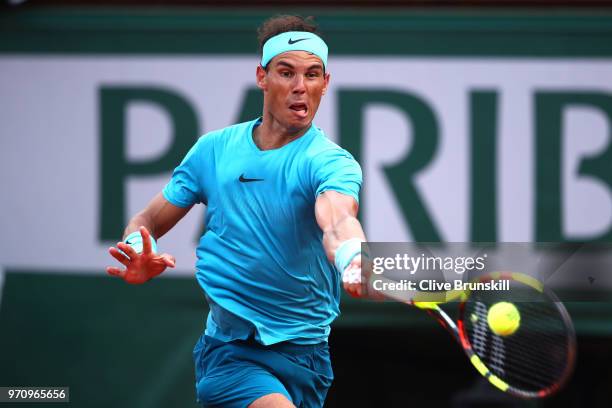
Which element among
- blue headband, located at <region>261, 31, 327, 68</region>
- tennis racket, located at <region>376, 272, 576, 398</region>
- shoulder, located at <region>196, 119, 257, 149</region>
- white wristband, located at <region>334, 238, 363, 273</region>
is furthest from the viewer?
shoulder, located at <region>196, 119, 257, 149</region>

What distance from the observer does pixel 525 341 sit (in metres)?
4.05

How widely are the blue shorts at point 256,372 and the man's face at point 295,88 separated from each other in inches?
31.9

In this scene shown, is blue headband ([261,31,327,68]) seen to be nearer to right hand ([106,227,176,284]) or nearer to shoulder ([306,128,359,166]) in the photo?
shoulder ([306,128,359,166])

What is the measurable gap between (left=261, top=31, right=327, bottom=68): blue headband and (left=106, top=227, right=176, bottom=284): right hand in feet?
2.66

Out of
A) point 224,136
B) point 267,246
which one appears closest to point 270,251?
point 267,246

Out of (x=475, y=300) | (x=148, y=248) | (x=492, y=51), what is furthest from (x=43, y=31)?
(x=475, y=300)

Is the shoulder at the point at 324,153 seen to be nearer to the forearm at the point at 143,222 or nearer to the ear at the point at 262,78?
the ear at the point at 262,78


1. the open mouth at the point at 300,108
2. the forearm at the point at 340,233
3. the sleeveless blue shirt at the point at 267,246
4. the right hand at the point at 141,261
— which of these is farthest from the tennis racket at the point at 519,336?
the right hand at the point at 141,261

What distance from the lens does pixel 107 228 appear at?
22.6ft

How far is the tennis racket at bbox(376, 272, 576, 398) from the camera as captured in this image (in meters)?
3.67

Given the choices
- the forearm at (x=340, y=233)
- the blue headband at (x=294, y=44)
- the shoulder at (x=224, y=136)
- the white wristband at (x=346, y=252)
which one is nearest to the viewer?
the white wristband at (x=346, y=252)

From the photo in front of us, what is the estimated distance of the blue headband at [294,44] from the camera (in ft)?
12.9

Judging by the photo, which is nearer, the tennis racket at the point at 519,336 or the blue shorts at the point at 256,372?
the tennis racket at the point at 519,336

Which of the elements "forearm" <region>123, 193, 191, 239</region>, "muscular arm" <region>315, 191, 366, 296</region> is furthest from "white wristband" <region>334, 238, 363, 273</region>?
"forearm" <region>123, 193, 191, 239</region>
